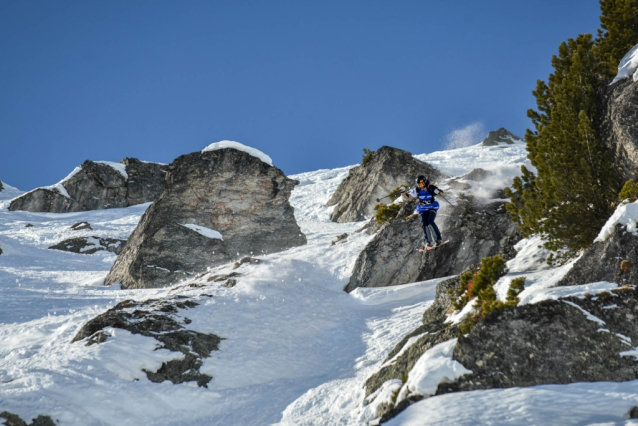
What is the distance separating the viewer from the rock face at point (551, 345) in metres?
6.50

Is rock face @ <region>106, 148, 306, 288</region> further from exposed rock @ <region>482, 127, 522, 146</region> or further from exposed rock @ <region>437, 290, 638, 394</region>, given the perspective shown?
exposed rock @ <region>482, 127, 522, 146</region>

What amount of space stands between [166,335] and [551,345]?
27.7 ft

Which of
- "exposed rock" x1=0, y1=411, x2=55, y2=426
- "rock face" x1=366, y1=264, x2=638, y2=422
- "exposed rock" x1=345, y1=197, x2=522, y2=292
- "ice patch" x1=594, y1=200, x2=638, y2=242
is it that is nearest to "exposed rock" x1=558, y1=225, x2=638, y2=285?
"ice patch" x1=594, y1=200, x2=638, y2=242

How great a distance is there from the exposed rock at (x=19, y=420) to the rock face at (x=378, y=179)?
91.5 feet

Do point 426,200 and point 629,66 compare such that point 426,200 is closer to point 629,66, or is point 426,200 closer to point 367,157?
point 629,66

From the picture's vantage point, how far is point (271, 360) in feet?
36.3

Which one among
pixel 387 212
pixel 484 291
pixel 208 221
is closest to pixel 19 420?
pixel 484 291

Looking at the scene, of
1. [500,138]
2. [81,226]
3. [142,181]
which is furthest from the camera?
[500,138]

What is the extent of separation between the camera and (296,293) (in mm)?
15742

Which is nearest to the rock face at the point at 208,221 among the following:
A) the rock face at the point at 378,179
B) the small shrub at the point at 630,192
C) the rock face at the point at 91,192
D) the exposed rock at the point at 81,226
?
the rock face at the point at 378,179

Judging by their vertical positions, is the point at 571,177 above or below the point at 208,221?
below

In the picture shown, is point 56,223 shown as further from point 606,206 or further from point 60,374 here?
point 606,206

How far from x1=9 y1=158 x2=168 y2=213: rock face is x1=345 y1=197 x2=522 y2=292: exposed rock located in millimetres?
42496

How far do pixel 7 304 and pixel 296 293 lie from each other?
1014 centimetres
